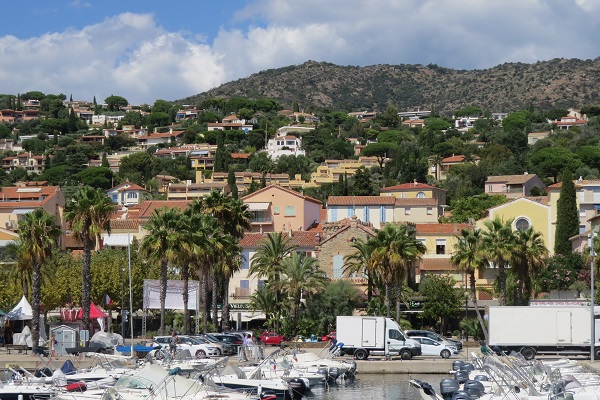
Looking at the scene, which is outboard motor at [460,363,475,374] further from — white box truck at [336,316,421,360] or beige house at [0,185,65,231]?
beige house at [0,185,65,231]

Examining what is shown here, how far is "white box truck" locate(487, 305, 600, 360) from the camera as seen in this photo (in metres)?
57.1

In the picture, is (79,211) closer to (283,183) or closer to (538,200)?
(538,200)

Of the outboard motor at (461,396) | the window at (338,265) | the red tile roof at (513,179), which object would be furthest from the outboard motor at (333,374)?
the red tile roof at (513,179)

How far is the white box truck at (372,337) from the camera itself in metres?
58.3

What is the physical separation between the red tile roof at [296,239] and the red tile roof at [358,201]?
17641mm

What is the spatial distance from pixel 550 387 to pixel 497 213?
59.3 m

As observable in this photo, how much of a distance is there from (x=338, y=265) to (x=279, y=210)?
2343 centimetres

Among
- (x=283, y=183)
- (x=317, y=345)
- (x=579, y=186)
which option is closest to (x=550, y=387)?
(x=317, y=345)

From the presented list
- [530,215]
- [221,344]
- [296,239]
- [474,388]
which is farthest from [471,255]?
[474,388]

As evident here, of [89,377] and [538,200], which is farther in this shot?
[538,200]

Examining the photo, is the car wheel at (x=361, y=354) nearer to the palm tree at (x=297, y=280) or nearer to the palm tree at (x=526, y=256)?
the palm tree at (x=297, y=280)

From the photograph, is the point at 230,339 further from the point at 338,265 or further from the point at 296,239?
the point at 296,239

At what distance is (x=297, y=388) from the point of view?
1800 inches

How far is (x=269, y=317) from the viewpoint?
7400cm
